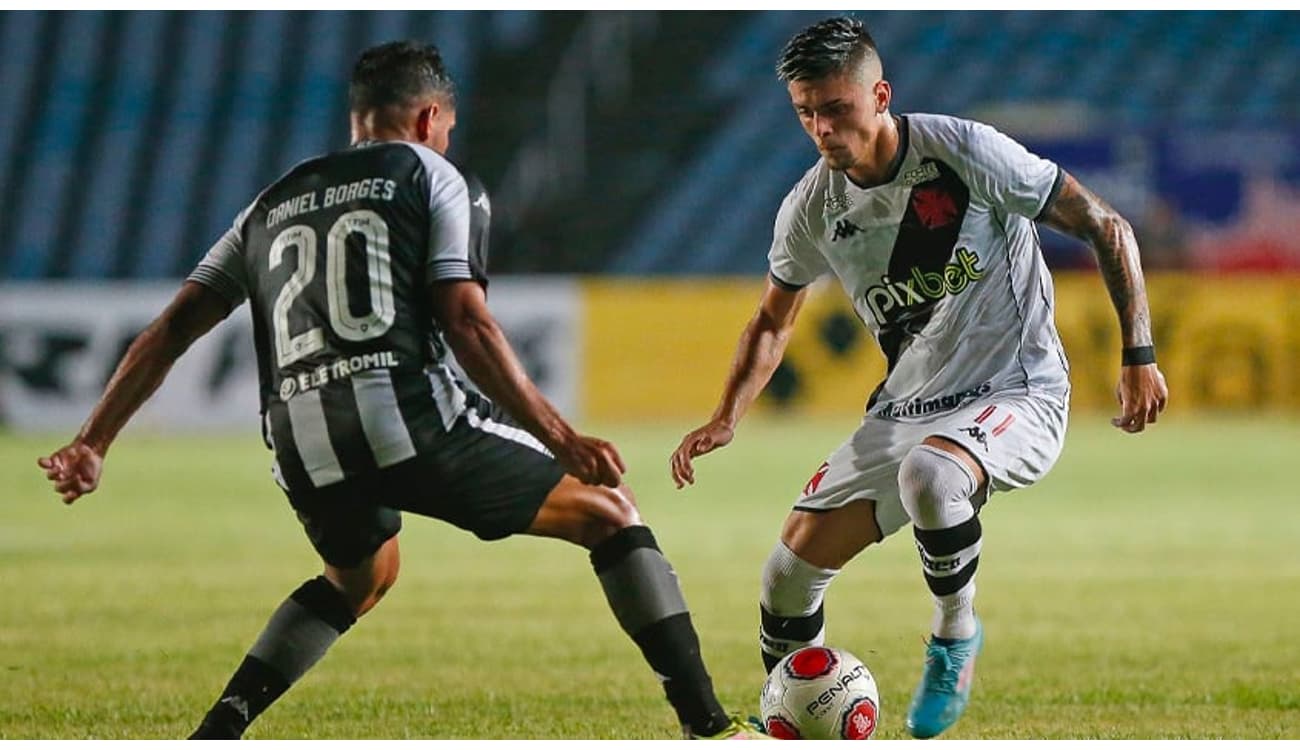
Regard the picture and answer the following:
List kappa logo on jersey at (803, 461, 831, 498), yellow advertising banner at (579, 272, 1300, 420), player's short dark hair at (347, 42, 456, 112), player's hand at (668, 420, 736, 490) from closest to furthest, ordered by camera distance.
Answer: player's short dark hair at (347, 42, 456, 112), player's hand at (668, 420, 736, 490), kappa logo on jersey at (803, 461, 831, 498), yellow advertising banner at (579, 272, 1300, 420)

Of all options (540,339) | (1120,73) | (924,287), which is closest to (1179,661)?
(924,287)

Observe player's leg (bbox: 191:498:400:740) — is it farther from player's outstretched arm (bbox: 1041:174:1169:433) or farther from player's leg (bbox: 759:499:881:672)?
player's outstretched arm (bbox: 1041:174:1169:433)

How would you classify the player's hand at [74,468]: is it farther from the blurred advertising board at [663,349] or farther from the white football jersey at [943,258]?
the blurred advertising board at [663,349]

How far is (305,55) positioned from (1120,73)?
11.6 meters

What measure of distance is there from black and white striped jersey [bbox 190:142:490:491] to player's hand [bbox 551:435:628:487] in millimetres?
389

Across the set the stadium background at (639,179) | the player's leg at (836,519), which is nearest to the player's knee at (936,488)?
the player's leg at (836,519)

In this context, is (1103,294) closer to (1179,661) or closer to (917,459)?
(1179,661)

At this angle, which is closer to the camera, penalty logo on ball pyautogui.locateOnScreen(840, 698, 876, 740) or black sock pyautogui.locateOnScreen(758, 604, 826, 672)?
penalty logo on ball pyautogui.locateOnScreen(840, 698, 876, 740)

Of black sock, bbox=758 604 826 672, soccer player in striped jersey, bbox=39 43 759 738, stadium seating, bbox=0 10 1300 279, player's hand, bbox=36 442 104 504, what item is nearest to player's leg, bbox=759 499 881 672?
black sock, bbox=758 604 826 672

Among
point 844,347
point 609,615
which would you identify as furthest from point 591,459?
point 844,347

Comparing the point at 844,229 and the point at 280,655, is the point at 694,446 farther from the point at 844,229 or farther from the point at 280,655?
the point at 280,655

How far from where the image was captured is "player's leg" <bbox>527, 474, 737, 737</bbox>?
517 cm

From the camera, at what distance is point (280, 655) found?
542 cm

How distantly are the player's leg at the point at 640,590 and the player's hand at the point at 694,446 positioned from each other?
1.63ft
